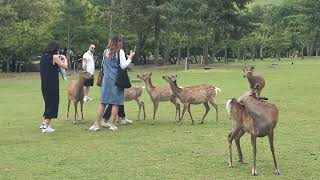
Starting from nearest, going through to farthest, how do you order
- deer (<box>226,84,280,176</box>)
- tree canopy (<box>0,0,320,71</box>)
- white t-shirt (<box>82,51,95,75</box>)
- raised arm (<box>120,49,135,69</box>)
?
deer (<box>226,84,280,176</box>) → raised arm (<box>120,49,135,69</box>) → white t-shirt (<box>82,51,95,75</box>) → tree canopy (<box>0,0,320,71</box>)

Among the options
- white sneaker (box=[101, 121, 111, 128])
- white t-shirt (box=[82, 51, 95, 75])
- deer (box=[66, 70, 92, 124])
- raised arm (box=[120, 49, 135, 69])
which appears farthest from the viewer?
white t-shirt (box=[82, 51, 95, 75])

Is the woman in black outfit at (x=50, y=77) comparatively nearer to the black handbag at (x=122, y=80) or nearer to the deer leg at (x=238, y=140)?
the black handbag at (x=122, y=80)

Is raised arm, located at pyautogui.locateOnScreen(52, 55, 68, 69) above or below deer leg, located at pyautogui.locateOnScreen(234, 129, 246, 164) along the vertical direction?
above

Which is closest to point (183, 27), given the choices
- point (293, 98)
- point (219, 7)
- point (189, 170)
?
point (219, 7)

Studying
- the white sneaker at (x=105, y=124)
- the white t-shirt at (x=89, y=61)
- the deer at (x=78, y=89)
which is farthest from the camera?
the white t-shirt at (x=89, y=61)

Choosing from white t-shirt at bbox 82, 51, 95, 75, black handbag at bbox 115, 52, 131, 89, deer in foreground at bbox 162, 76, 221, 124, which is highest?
white t-shirt at bbox 82, 51, 95, 75

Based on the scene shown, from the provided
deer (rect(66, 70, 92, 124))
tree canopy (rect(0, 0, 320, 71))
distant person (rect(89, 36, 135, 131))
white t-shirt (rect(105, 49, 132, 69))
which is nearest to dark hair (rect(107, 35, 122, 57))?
distant person (rect(89, 36, 135, 131))

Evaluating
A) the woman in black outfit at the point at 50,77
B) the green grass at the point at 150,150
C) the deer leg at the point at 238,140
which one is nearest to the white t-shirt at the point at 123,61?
the woman in black outfit at the point at 50,77

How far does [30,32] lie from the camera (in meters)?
49.8

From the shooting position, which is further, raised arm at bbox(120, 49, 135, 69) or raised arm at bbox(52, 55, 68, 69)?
raised arm at bbox(52, 55, 68, 69)

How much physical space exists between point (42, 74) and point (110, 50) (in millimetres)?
1676

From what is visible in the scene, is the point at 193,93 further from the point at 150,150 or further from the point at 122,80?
the point at 150,150

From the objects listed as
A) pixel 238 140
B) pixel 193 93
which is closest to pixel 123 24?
pixel 193 93

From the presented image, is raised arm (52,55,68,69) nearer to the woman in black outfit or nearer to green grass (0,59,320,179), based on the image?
the woman in black outfit
